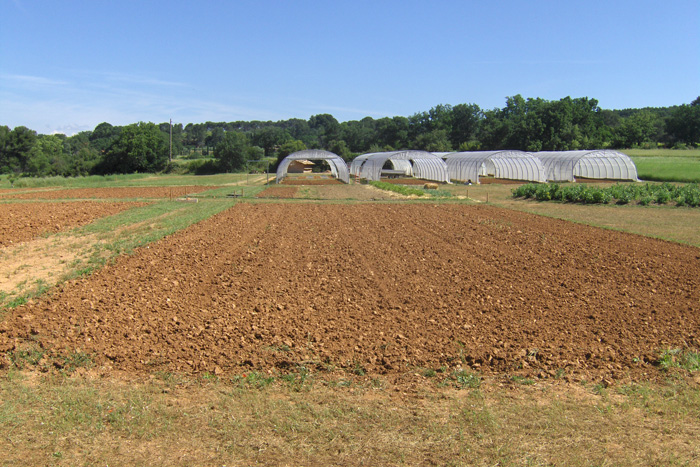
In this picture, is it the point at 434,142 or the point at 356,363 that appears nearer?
the point at 356,363

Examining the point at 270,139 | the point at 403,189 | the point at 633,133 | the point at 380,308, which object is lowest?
the point at 380,308

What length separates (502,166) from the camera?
51.9 m

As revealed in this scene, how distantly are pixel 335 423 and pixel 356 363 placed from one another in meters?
1.42

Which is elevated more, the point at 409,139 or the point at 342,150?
the point at 409,139

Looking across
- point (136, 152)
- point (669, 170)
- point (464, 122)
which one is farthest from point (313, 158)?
point (464, 122)

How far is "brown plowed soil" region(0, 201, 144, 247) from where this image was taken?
16.7 m

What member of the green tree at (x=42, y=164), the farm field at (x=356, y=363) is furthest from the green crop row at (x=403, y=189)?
the green tree at (x=42, y=164)

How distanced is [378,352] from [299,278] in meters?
4.06

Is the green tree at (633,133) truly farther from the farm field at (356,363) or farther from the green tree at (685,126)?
the farm field at (356,363)

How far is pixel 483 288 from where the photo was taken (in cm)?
977

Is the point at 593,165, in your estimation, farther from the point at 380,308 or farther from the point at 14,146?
the point at 14,146

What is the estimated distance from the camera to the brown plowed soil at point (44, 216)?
16.7m

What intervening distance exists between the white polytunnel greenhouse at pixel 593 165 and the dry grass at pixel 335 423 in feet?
139

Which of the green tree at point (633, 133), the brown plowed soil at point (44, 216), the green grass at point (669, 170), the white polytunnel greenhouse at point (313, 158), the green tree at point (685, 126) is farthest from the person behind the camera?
the green tree at point (685, 126)
